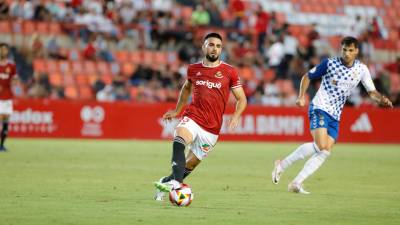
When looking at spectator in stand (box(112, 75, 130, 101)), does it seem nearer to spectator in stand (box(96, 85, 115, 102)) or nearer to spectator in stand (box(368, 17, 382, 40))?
spectator in stand (box(96, 85, 115, 102))

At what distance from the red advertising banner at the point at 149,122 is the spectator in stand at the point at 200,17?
4216 mm

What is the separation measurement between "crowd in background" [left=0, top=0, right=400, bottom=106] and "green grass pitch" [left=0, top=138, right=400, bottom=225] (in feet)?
17.0

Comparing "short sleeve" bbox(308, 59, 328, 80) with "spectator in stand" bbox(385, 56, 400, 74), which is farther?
"spectator in stand" bbox(385, 56, 400, 74)

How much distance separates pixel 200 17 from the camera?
102ft

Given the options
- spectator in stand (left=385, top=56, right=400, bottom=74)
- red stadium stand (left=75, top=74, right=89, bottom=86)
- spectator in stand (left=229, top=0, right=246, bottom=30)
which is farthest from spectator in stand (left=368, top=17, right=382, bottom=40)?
red stadium stand (left=75, top=74, right=89, bottom=86)

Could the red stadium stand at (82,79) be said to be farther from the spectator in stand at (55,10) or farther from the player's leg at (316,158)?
the player's leg at (316,158)

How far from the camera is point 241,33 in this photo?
31750mm

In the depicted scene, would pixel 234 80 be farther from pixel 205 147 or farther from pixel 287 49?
pixel 287 49

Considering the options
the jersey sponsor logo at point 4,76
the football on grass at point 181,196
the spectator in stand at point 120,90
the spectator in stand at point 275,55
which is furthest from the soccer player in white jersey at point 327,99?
the spectator in stand at point 275,55

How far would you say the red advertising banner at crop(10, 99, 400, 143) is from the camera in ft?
86.9

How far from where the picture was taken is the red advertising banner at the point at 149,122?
86.9ft

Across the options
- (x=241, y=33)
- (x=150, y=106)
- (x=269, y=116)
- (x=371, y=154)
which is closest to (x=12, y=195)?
(x=371, y=154)

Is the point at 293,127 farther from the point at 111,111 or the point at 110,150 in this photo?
the point at 110,150

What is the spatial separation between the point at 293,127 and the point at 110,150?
8.82 metres
